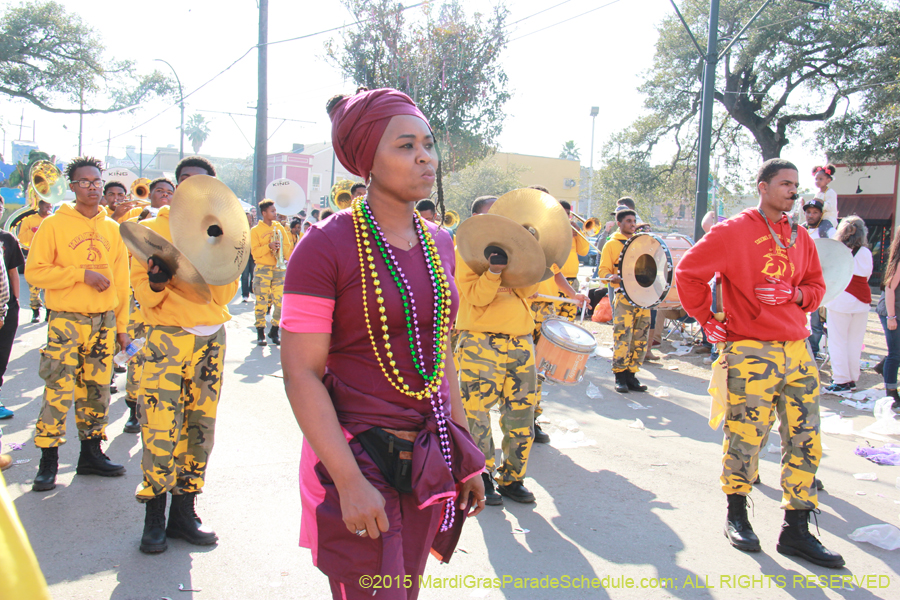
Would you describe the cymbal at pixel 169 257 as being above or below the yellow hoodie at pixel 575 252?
below

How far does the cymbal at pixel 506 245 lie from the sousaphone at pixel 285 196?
518 inches

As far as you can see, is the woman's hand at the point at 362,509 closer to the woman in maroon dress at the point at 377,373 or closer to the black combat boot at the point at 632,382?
the woman in maroon dress at the point at 377,373

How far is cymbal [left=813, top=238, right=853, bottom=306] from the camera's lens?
23.2ft

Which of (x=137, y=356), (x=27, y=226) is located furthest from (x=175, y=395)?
(x=27, y=226)

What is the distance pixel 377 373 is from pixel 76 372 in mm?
3934

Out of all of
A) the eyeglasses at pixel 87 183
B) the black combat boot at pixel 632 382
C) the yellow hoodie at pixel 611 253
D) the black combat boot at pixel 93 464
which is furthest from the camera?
the yellow hoodie at pixel 611 253

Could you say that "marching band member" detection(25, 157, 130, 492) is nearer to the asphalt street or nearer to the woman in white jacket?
the asphalt street

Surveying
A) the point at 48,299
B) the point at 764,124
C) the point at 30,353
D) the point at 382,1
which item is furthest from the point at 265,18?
the point at 764,124

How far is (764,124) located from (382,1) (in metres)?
13.2

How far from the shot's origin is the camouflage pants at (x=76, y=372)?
4625 mm

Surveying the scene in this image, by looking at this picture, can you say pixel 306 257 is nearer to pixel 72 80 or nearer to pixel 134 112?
pixel 72 80

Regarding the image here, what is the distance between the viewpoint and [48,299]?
4.77 m

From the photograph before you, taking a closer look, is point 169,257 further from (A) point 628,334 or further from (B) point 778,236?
(A) point 628,334

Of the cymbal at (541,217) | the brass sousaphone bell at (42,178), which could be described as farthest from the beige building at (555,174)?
the cymbal at (541,217)
